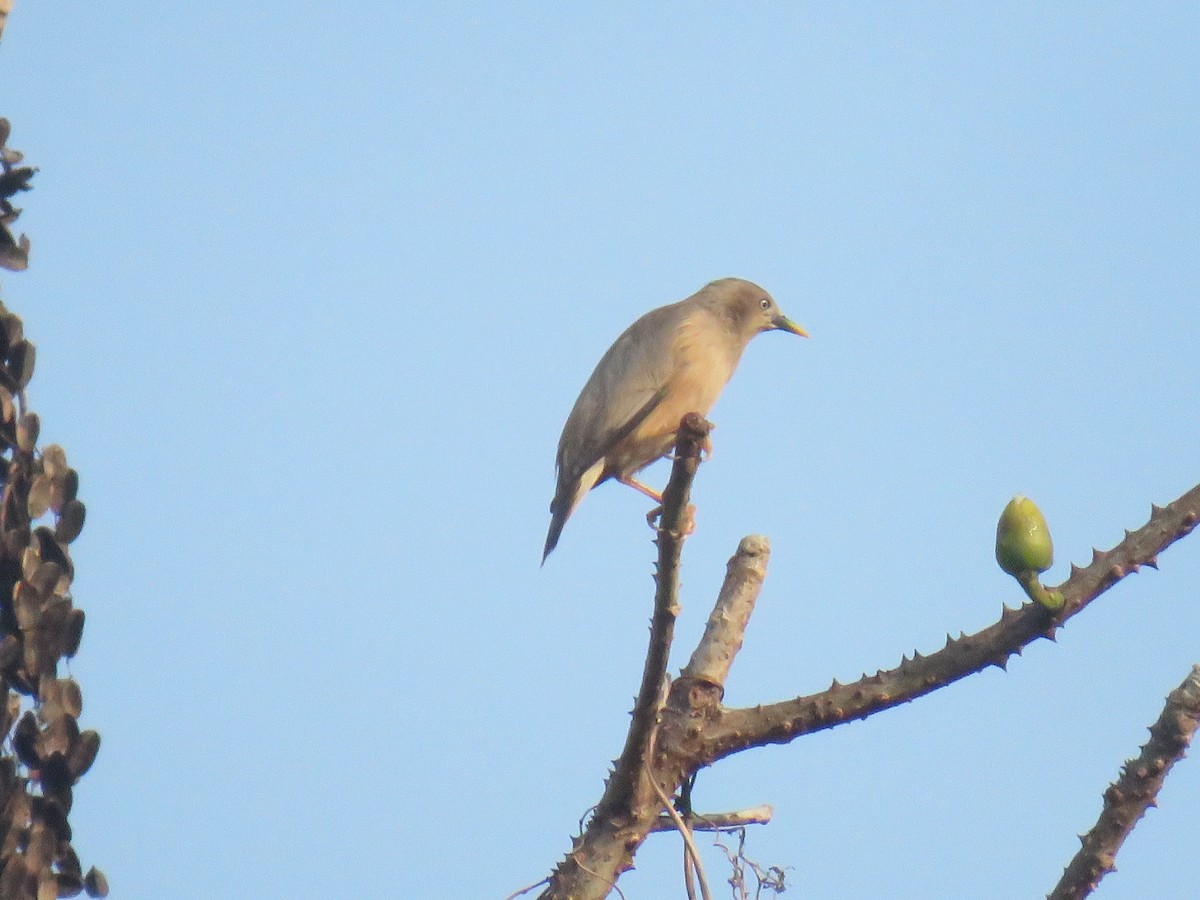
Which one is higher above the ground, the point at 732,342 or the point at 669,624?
the point at 732,342

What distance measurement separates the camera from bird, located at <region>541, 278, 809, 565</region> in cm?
789

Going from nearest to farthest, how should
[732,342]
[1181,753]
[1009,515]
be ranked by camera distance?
[1181,753], [1009,515], [732,342]

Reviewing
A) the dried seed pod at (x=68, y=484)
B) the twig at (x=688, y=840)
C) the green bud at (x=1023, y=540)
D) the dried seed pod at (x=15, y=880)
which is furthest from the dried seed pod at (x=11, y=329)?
the green bud at (x=1023, y=540)

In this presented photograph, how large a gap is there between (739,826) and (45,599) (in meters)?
2.54

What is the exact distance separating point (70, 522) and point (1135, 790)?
2660mm

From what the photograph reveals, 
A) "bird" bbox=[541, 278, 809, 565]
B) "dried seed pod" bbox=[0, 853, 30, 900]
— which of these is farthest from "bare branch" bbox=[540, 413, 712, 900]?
"bird" bbox=[541, 278, 809, 565]

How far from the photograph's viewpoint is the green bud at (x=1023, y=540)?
135 inches

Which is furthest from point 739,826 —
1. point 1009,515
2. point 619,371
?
point 619,371

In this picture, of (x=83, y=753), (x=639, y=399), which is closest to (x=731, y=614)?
(x=83, y=753)

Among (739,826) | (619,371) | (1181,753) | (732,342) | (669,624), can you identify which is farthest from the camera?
(732,342)

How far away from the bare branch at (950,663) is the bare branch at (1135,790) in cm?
54

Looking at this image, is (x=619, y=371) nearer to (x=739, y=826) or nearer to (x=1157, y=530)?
(x=739, y=826)

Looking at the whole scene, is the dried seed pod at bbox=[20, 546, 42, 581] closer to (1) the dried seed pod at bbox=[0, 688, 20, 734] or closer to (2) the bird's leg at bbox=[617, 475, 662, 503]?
(1) the dried seed pod at bbox=[0, 688, 20, 734]

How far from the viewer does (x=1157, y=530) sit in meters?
3.57
